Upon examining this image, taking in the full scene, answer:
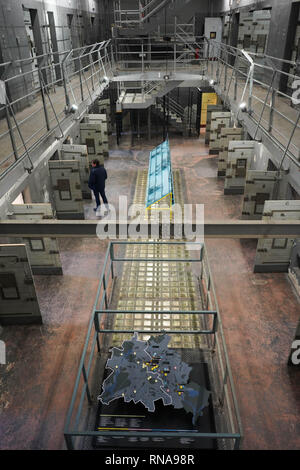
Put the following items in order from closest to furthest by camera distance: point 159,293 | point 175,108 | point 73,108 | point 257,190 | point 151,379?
1. point 151,379
2. point 159,293
3. point 257,190
4. point 73,108
5. point 175,108

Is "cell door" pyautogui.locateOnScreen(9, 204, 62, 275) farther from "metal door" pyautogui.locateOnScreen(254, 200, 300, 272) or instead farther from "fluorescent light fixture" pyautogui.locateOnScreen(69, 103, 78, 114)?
"metal door" pyautogui.locateOnScreen(254, 200, 300, 272)

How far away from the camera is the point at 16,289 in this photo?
380 centimetres

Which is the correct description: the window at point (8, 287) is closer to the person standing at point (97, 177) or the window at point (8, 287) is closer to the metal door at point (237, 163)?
the person standing at point (97, 177)

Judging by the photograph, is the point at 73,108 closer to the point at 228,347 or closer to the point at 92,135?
the point at 92,135

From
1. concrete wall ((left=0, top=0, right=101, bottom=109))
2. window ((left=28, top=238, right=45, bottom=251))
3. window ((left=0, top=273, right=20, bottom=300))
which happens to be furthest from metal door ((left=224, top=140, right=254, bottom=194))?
window ((left=0, top=273, right=20, bottom=300))

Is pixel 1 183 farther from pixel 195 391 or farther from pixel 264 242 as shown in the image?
pixel 264 242

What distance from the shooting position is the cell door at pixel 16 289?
140 inches

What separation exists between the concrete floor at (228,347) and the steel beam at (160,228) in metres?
1.81

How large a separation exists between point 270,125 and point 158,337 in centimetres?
315

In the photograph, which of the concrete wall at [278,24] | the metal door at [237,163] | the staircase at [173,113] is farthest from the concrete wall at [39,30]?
the concrete wall at [278,24]

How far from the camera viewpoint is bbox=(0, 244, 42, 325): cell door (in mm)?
3559

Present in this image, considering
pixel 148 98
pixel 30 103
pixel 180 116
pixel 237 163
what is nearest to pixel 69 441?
pixel 237 163

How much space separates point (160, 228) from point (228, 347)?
2.12 m
